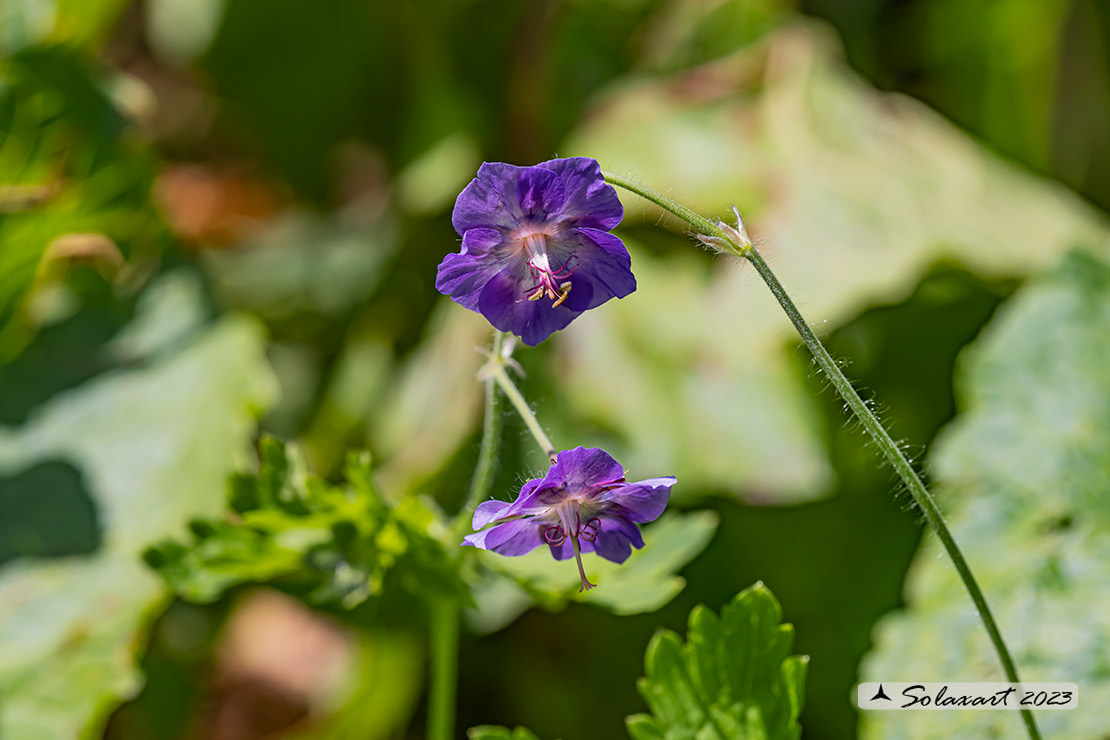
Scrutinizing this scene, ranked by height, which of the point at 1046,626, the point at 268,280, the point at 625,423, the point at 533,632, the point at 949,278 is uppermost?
the point at 949,278

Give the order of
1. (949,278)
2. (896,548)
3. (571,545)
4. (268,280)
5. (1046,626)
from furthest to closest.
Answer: (268,280)
(949,278)
(896,548)
(1046,626)
(571,545)

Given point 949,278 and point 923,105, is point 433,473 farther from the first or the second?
point 923,105

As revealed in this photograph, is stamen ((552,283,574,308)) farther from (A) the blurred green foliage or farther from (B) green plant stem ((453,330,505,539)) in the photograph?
(A) the blurred green foliage

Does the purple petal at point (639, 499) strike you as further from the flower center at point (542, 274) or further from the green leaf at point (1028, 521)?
the green leaf at point (1028, 521)

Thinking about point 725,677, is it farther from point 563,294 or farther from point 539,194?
point 539,194

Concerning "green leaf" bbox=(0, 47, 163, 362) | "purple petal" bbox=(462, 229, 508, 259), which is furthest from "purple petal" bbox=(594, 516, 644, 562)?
"green leaf" bbox=(0, 47, 163, 362)

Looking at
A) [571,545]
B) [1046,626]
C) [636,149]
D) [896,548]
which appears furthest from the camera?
[636,149]

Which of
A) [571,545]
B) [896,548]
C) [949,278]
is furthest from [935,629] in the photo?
[949,278]
